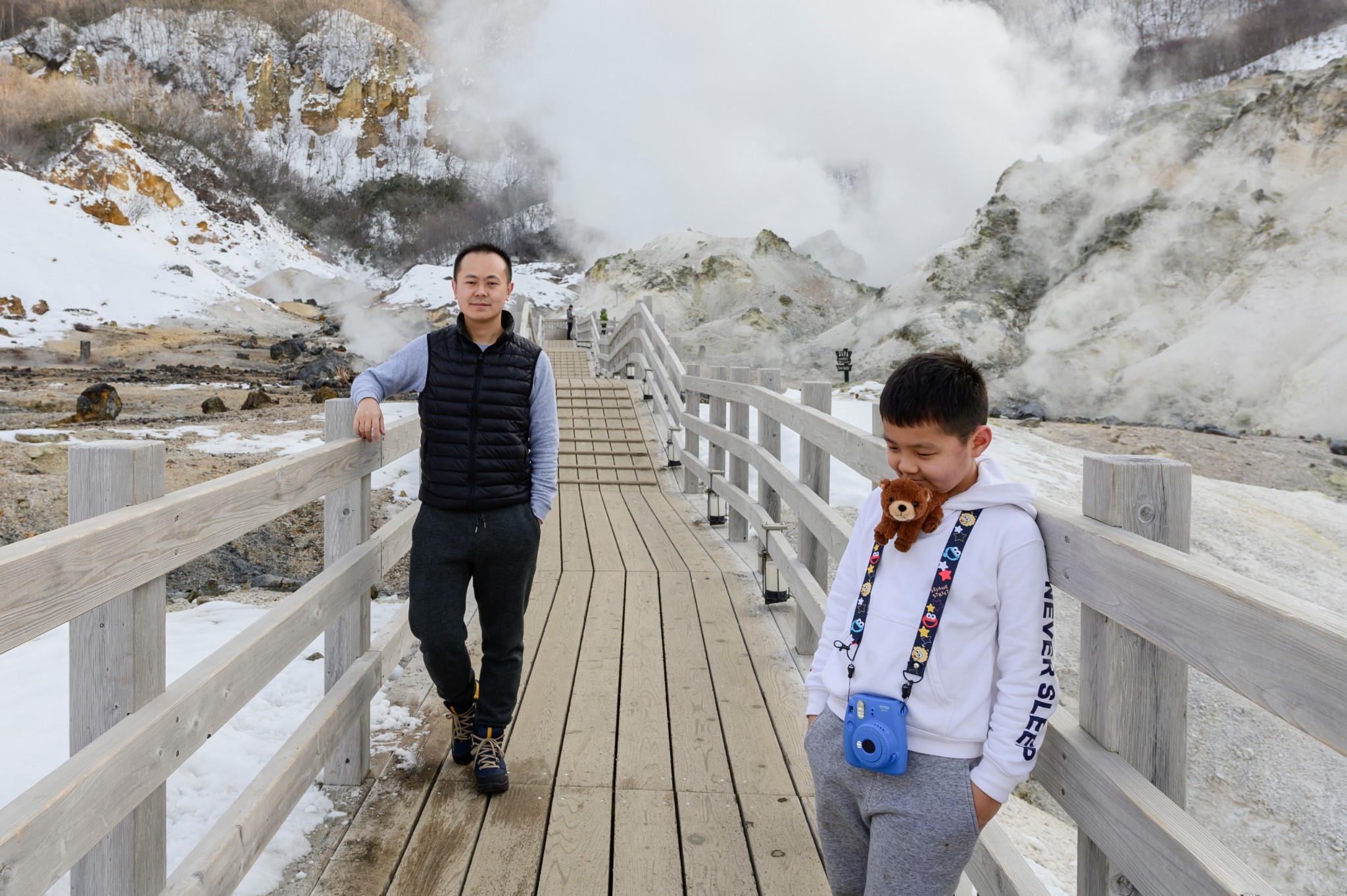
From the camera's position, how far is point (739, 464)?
642 centimetres

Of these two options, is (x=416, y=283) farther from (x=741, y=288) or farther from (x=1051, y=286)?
(x=1051, y=286)

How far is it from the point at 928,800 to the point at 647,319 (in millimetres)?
11491

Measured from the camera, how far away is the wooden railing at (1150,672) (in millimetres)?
1017

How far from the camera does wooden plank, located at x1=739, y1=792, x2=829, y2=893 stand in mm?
2418

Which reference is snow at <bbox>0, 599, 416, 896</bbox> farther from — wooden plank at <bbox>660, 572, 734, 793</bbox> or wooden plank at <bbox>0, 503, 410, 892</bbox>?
wooden plank at <bbox>660, 572, 734, 793</bbox>

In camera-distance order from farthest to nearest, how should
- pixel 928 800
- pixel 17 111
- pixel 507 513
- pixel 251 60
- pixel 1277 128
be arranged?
pixel 251 60 → pixel 17 111 → pixel 1277 128 → pixel 507 513 → pixel 928 800

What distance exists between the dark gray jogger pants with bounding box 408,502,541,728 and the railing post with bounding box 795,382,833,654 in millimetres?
1600

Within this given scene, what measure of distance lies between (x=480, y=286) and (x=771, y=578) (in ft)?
8.53

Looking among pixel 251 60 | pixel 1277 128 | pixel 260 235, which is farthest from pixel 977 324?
pixel 251 60

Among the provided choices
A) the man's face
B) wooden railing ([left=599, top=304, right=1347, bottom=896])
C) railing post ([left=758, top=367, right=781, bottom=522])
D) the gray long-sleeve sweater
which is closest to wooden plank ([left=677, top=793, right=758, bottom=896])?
wooden railing ([left=599, top=304, right=1347, bottom=896])

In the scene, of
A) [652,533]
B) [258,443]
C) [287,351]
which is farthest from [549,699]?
[287,351]

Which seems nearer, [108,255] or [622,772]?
[622,772]

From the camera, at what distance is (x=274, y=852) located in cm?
245

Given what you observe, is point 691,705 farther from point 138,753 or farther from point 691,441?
point 691,441
